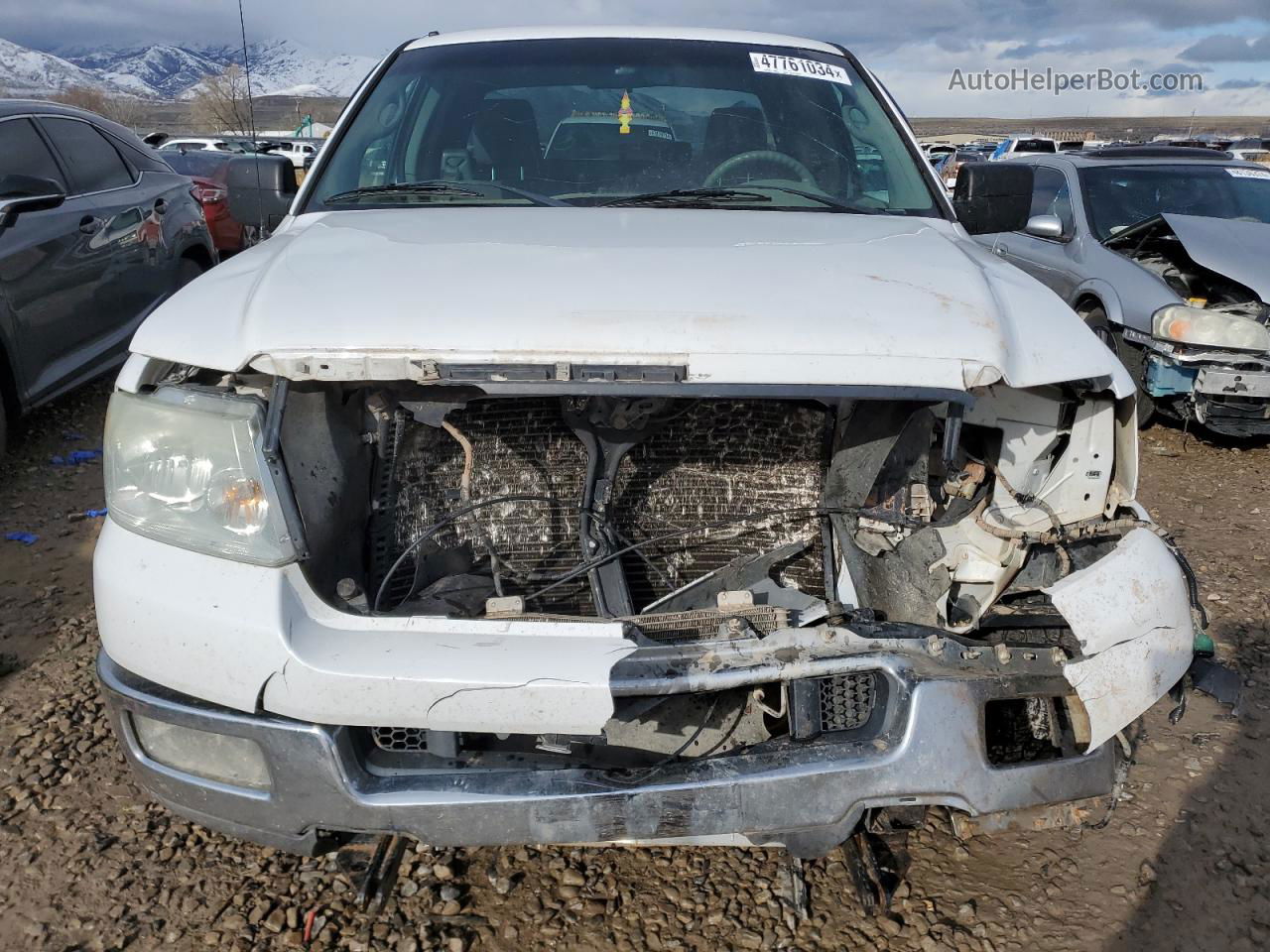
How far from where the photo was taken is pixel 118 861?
2211mm

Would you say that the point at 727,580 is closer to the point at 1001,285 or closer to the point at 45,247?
the point at 1001,285

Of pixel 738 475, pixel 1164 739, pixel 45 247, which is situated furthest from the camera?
pixel 45 247

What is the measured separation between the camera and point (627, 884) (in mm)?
2195

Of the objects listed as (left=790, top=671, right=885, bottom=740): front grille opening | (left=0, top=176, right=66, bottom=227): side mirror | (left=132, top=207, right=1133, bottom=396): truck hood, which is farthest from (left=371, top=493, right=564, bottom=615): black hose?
(left=0, top=176, right=66, bottom=227): side mirror

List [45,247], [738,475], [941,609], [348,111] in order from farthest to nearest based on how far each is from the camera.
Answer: [45,247], [348,111], [738,475], [941,609]

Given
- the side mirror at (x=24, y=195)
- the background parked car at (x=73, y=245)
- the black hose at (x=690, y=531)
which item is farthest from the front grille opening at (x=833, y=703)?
the side mirror at (x=24, y=195)

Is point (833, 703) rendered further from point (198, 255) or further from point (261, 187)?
point (198, 255)

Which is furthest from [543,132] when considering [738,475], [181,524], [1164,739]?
[1164,739]

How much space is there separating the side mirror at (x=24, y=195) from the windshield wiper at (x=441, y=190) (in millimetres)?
2484

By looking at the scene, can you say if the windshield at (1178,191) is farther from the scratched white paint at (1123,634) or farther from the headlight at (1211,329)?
the scratched white paint at (1123,634)

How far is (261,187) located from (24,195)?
2280 millimetres

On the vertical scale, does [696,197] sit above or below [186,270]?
above

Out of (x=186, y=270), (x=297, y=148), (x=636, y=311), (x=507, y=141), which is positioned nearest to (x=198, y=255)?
(x=186, y=270)

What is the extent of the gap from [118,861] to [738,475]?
68.4 inches
